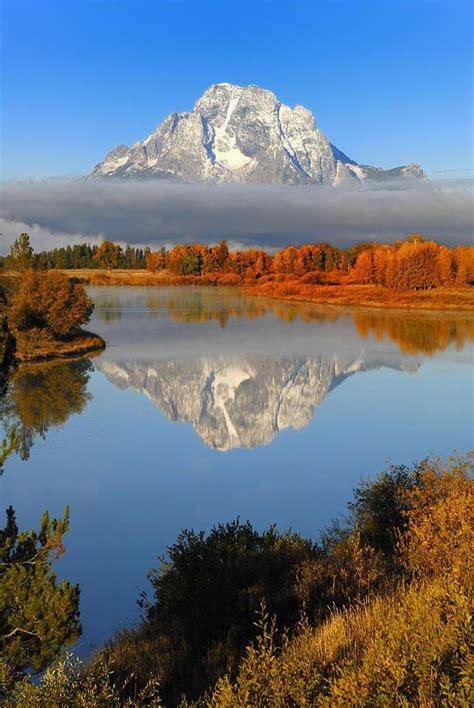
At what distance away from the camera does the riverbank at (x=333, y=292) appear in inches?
3295

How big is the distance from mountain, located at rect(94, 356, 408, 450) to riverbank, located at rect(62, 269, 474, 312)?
78.9ft

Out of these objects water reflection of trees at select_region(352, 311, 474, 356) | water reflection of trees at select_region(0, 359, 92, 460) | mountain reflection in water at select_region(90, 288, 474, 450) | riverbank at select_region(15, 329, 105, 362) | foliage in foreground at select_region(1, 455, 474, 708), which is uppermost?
foliage in foreground at select_region(1, 455, 474, 708)

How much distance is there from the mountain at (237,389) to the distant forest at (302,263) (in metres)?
28.9

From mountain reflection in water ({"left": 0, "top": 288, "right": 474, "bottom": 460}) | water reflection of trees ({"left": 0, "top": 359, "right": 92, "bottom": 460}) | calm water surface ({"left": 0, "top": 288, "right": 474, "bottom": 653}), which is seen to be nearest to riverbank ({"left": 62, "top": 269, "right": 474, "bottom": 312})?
mountain reflection in water ({"left": 0, "top": 288, "right": 474, "bottom": 460})

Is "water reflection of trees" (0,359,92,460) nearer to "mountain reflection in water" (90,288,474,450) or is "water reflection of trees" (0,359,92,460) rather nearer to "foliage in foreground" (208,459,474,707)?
"mountain reflection in water" (90,288,474,450)

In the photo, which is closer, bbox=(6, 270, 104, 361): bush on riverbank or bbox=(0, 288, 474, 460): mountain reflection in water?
bbox=(0, 288, 474, 460): mountain reflection in water

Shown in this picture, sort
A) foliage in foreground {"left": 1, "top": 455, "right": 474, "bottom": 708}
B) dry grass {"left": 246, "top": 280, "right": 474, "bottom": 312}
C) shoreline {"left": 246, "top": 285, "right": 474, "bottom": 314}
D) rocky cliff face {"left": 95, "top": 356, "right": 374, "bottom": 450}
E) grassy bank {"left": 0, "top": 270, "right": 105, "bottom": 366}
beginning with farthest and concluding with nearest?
1. dry grass {"left": 246, "top": 280, "right": 474, "bottom": 312}
2. shoreline {"left": 246, "top": 285, "right": 474, "bottom": 314}
3. grassy bank {"left": 0, "top": 270, "right": 105, "bottom": 366}
4. rocky cliff face {"left": 95, "top": 356, "right": 374, "bottom": 450}
5. foliage in foreground {"left": 1, "top": 455, "right": 474, "bottom": 708}

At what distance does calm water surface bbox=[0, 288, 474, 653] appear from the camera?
14.3 metres

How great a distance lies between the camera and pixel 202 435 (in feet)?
74.9

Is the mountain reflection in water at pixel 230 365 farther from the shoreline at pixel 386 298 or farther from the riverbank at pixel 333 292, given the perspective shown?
the riverbank at pixel 333 292

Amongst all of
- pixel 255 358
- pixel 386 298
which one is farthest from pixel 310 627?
pixel 386 298

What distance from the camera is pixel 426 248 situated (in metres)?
98.9

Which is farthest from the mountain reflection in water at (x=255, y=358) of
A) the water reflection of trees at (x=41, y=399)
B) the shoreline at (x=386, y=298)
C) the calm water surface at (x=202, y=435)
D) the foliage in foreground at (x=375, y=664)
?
the foliage in foreground at (x=375, y=664)

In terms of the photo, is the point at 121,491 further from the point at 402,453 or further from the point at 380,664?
the point at 380,664
